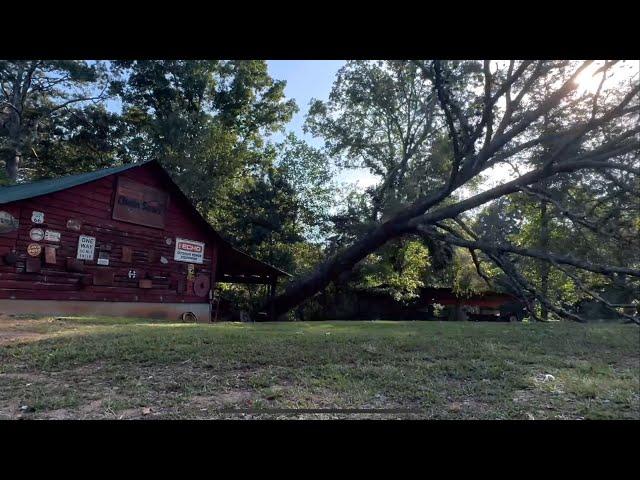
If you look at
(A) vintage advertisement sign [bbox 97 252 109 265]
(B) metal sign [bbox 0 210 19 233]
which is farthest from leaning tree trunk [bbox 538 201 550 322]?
(B) metal sign [bbox 0 210 19 233]

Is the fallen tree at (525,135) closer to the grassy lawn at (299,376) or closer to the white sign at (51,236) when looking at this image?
the grassy lawn at (299,376)

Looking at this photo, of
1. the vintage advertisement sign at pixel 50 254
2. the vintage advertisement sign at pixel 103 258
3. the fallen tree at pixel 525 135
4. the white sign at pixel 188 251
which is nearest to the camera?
the fallen tree at pixel 525 135

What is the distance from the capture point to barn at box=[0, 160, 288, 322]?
1185cm

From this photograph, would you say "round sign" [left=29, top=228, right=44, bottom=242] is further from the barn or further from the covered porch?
the covered porch

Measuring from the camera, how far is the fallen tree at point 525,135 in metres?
9.91

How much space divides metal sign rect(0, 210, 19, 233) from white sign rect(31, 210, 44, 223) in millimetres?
409

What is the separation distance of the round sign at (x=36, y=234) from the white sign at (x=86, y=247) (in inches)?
39.0

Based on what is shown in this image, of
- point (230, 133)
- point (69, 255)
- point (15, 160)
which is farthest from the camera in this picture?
point (230, 133)

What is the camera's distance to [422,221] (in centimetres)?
1320

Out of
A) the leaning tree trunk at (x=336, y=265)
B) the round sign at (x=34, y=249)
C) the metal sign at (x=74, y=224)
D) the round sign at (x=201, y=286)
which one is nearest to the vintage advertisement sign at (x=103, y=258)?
the metal sign at (x=74, y=224)

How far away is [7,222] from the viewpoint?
37.6 ft
